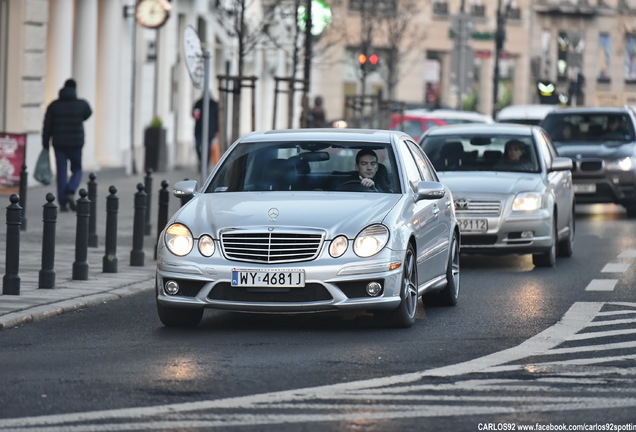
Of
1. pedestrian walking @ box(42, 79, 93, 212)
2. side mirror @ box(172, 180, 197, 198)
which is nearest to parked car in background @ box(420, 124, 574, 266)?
side mirror @ box(172, 180, 197, 198)

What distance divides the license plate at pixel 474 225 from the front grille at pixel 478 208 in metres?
0.06

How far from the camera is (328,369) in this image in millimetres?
9742

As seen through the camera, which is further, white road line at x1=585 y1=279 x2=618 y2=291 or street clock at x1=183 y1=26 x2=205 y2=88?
street clock at x1=183 y1=26 x2=205 y2=88

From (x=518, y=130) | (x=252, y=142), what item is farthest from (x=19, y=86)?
(x=252, y=142)

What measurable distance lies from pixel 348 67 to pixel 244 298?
212 feet

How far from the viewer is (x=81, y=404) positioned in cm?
844

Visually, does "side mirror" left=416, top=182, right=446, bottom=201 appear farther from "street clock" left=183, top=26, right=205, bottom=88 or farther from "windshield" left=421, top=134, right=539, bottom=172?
"street clock" left=183, top=26, right=205, bottom=88

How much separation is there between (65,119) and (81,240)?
9297mm

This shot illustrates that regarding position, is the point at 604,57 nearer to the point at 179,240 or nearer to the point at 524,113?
the point at 524,113

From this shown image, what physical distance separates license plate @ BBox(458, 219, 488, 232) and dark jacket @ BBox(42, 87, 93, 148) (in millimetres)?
8355

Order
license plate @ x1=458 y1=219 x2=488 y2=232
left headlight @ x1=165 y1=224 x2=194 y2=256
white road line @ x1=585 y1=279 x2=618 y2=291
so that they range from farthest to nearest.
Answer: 1. license plate @ x1=458 y1=219 x2=488 y2=232
2. white road line @ x1=585 y1=279 x2=618 y2=291
3. left headlight @ x1=165 y1=224 x2=194 y2=256

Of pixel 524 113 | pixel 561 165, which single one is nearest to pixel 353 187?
pixel 561 165

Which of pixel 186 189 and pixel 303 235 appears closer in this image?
pixel 303 235

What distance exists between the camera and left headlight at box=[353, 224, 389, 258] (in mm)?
11516
